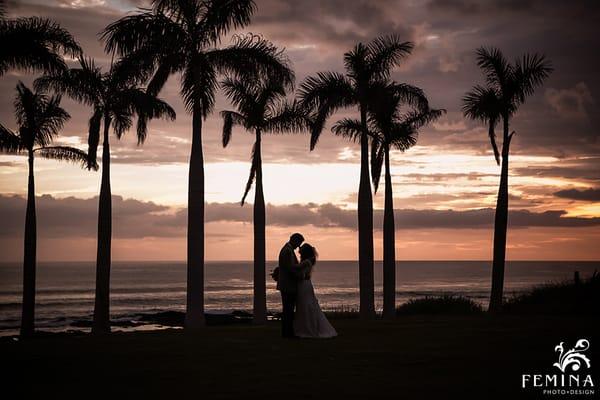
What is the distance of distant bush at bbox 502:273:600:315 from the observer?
24.6 meters

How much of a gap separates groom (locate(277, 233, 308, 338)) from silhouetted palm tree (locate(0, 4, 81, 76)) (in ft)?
40.2

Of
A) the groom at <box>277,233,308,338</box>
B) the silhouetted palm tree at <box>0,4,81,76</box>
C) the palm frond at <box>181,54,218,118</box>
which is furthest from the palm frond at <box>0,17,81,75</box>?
the groom at <box>277,233,308,338</box>

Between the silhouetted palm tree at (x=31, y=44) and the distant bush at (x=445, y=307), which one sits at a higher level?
the silhouetted palm tree at (x=31, y=44)

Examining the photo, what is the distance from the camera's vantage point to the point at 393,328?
17625 mm

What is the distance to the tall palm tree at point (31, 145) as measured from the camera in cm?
2880

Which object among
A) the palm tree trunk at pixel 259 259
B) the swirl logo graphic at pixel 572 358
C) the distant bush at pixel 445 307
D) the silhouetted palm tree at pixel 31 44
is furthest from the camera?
the distant bush at pixel 445 307

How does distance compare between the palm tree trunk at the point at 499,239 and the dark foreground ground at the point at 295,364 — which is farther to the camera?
the palm tree trunk at the point at 499,239

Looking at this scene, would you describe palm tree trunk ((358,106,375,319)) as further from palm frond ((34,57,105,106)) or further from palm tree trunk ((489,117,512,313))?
palm frond ((34,57,105,106))

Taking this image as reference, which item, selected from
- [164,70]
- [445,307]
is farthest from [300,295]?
[445,307]

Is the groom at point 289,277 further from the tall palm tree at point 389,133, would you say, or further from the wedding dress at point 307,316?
the tall palm tree at point 389,133

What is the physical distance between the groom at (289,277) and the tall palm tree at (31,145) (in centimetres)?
1679

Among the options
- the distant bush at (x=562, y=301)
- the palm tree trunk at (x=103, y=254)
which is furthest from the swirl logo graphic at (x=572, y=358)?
the palm tree trunk at (x=103, y=254)

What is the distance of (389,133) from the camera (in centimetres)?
3139

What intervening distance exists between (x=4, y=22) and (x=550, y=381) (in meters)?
19.5
